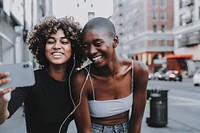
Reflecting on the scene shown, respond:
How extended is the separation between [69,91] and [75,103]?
0.69 feet

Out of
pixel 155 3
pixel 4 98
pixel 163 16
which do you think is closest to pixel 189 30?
pixel 163 16

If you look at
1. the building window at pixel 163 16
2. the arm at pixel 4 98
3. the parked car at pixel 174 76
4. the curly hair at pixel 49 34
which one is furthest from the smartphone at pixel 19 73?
the building window at pixel 163 16

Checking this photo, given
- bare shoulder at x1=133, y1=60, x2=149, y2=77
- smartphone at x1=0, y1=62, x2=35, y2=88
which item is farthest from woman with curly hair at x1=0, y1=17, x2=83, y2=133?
smartphone at x1=0, y1=62, x2=35, y2=88

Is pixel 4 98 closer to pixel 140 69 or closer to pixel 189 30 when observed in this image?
pixel 140 69

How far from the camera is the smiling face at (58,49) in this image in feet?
7.42

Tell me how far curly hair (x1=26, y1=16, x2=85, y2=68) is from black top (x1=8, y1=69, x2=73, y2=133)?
0.20m

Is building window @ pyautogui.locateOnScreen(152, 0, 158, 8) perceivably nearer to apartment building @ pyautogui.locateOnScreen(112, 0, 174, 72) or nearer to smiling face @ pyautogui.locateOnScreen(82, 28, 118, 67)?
apartment building @ pyautogui.locateOnScreen(112, 0, 174, 72)

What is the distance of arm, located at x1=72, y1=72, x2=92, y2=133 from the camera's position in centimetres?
207

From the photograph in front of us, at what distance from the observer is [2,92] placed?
1620mm

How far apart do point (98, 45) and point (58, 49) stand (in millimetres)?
356

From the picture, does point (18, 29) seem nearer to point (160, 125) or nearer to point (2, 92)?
Answer: point (160, 125)

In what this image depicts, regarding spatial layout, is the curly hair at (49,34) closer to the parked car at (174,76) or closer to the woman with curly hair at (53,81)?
the woman with curly hair at (53,81)

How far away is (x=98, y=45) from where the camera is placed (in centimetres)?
201

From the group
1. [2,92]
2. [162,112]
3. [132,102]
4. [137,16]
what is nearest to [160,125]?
[162,112]
